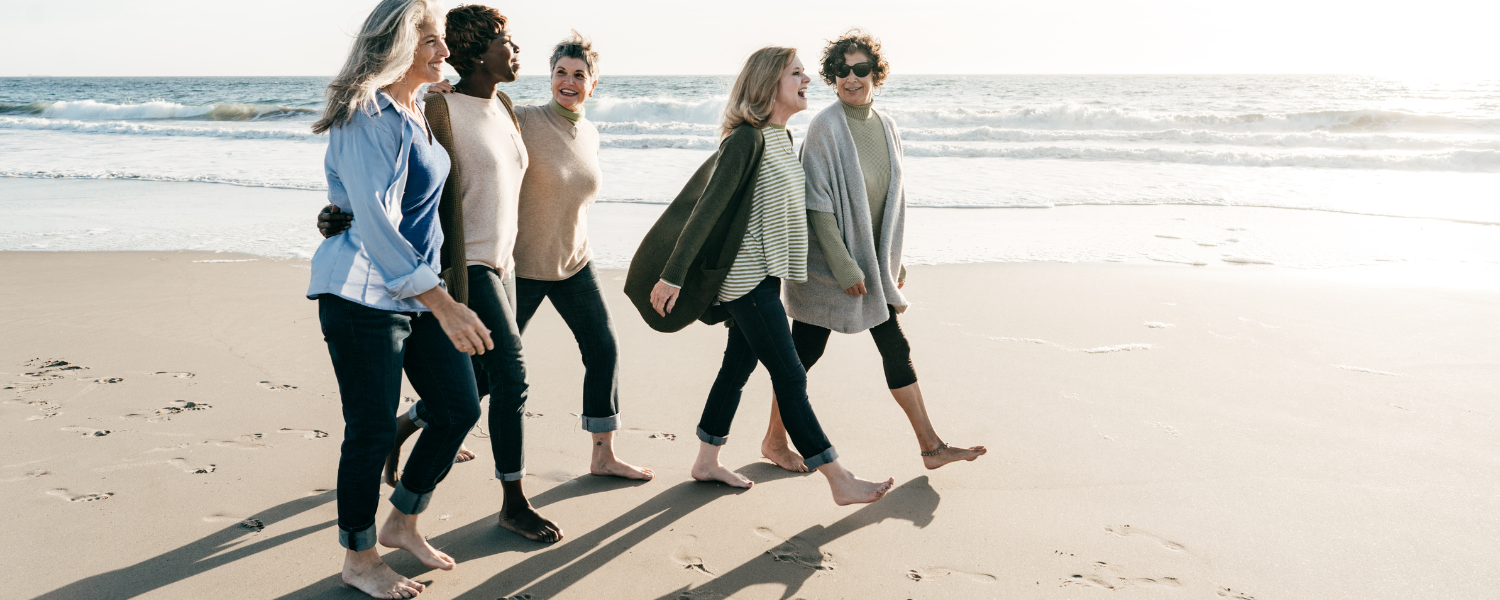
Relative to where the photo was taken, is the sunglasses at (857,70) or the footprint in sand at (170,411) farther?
the footprint in sand at (170,411)

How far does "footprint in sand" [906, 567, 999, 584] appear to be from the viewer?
7.92 ft

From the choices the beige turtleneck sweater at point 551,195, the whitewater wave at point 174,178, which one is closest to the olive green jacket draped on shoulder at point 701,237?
the beige turtleneck sweater at point 551,195

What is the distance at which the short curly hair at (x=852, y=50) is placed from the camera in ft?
9.67

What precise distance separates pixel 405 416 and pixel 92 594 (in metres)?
0.96

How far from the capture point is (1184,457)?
316 cm

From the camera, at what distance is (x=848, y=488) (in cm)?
268

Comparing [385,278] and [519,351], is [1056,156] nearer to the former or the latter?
[519,351]

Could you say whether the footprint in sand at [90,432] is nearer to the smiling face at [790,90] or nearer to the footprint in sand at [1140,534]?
the smiling face at [790,90]

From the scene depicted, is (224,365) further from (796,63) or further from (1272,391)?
(1272,391)

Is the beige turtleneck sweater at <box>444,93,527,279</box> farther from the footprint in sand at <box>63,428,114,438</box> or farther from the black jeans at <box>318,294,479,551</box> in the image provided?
the footprint in sand at <box>63,428,114,438</box>

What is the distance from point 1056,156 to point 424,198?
46.2 ft

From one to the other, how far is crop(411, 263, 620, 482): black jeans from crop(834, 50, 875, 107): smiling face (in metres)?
1.04

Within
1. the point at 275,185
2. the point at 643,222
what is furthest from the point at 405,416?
the point at 275,185

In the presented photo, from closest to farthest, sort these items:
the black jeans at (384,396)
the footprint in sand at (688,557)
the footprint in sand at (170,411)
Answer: the black jeans at (384,396) < the footprint in sand at (688,557) < the footprint in sand at (170,411)
